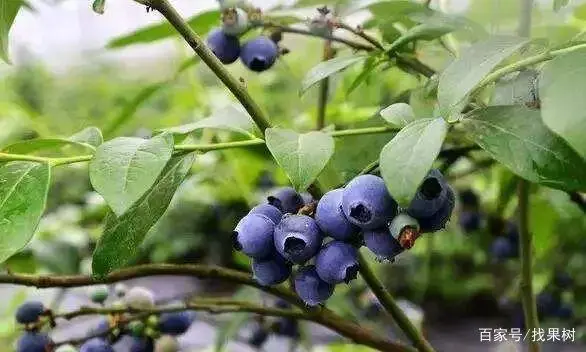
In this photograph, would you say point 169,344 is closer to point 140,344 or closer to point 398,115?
point 140,344

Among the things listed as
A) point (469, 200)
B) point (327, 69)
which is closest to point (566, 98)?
point (327, 69)

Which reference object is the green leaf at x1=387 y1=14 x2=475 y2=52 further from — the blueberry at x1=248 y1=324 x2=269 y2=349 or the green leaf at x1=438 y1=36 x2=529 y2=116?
the blueberry at x1=248 y1=324 x2=269 y2=349

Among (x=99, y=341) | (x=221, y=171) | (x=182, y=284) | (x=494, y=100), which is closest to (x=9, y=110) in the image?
(x=221, y=171)

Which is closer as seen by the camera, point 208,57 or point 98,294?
point 208,57

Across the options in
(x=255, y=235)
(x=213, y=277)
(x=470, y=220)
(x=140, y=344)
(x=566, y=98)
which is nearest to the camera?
(x=566, y=98)

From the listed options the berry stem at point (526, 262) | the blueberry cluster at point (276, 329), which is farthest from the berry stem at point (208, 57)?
the blueberry cluster at point (276, 329)

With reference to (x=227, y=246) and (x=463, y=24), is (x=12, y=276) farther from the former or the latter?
(x=227, y=246)

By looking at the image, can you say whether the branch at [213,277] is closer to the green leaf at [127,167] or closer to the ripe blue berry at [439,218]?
the green leaf at [127,167]

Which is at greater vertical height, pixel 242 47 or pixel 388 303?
pixel 242 47
